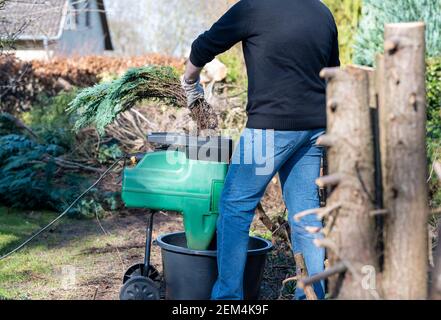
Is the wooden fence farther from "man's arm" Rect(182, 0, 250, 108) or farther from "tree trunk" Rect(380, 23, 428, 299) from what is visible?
"man's arm" Rect(182, 0, 250, 108)

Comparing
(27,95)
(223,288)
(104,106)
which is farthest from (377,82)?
(27,95)

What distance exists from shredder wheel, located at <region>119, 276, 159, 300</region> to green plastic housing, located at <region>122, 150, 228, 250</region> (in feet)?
1.01

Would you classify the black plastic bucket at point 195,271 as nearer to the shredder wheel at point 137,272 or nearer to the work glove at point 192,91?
the shredder wheel at point 137,272

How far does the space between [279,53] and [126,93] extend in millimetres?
1170

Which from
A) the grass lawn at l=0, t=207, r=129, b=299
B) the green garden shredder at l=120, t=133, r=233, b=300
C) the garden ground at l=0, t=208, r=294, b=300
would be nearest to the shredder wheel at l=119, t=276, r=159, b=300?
the green garden shredder at l=120, t=133, r=233, b=300

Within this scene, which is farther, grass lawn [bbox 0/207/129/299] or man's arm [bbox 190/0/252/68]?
grass lawn [bbox 0/207/129/299]

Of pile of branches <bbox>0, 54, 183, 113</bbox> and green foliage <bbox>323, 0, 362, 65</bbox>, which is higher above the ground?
green foliage <bbox>323, 0, 362, 65</bbox>

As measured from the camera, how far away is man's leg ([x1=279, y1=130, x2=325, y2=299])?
11.5 feet

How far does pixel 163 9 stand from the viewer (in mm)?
19609

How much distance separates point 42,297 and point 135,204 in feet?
3.30

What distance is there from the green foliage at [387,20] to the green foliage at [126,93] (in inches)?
183

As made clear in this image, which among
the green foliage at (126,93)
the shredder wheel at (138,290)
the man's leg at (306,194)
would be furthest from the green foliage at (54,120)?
the man's leg at (306,194)

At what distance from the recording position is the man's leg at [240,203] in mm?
3354
